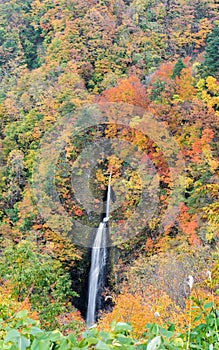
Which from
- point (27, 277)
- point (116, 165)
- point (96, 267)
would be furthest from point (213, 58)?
point (27, 277)

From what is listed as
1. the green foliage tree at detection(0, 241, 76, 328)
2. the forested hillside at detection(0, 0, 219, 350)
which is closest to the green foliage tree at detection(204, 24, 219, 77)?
the forested hillside at detection(0, 0, 219, 350)

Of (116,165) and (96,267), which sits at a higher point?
(116,165)

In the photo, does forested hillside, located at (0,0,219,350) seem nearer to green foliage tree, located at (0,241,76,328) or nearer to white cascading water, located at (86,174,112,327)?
green foliage tree, located at (0,241,76,328)

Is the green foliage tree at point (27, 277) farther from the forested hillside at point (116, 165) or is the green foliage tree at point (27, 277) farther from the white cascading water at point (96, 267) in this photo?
the white cascading water at point (96, 267)

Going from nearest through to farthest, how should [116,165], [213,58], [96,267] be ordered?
[96,267]
[116,165]
[213,58]

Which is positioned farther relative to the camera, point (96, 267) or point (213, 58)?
point (213, 58)

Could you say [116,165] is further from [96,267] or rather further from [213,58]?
[213,58]

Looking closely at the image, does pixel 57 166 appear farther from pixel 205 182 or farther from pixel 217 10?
pixel 217 10

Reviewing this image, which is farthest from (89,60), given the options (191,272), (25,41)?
(191,272)
